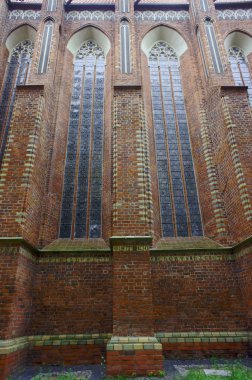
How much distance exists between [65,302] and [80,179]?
140 inches

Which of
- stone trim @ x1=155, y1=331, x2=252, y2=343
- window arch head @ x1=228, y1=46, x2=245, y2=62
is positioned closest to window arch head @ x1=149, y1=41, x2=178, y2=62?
window arch head @ x1=228, y1=46, x2=245, y2=62

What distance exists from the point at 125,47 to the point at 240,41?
515 centimetres

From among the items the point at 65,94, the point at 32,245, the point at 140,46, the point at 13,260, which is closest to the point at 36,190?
the point at 32,245

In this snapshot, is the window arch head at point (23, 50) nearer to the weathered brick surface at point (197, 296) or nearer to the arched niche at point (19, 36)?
the arched niche at point (19, 36)

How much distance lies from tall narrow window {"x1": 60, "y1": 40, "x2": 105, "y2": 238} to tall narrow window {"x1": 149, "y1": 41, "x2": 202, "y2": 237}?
1906 millimetres

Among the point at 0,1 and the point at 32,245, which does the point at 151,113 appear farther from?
the point at 0,1

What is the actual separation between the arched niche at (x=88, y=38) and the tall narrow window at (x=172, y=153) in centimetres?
192

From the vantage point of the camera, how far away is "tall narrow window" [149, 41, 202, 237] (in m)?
7.75

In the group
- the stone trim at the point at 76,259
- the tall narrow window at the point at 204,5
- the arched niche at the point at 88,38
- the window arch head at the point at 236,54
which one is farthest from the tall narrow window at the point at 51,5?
the stone trim at the point at 76,259

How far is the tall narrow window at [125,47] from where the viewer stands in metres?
8.90

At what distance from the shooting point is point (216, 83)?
28.3 feet

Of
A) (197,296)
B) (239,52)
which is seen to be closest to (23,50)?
(239,52)

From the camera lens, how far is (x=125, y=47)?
9.41 metres

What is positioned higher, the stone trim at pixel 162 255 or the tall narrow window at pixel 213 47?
the tall narrow window at pixel 213 47
